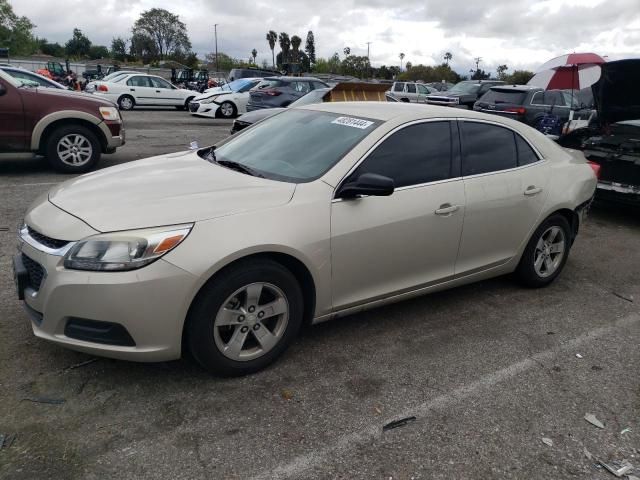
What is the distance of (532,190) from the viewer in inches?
168

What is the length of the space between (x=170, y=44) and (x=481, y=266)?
115664mm

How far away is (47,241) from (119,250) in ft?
1.57

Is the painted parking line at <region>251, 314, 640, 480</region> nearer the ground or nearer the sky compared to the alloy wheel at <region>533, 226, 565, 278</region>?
nearer the ground

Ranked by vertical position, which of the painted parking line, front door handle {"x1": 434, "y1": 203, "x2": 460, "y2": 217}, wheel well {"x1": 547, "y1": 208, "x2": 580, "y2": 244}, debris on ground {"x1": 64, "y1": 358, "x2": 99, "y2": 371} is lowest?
the painted parking line

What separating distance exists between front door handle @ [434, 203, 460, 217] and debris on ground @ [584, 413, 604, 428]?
150 cm

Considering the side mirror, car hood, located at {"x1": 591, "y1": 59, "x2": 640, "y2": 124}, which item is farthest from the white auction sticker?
car hood, located at {"x1": 591, "y1": 59, "x2": 640, "y2": 124}

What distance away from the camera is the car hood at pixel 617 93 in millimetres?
7348

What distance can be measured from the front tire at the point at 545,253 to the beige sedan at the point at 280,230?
0.9 inches

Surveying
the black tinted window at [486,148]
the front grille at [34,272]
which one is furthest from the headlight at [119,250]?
the black tinted window at [486,148]

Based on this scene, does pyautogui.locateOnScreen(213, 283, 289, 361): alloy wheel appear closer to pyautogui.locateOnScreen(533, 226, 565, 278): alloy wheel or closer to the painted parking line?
the painted parking line

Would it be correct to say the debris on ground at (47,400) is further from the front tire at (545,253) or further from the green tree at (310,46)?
the green tree at (310,46)

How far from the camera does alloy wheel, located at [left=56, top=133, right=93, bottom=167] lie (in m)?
7.98

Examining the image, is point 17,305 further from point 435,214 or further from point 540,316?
point 540,316

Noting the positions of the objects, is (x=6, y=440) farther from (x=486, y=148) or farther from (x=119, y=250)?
(x=486, y=148)
